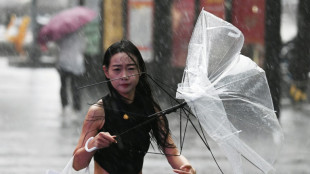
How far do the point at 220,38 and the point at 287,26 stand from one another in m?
28.3

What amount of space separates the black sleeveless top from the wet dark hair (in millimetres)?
46

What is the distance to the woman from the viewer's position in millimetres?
3432

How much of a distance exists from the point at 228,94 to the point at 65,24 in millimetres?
9671

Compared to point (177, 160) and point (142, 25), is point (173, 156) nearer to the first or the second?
point (177, 160)

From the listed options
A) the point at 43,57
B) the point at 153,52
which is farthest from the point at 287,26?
the point at 153,52

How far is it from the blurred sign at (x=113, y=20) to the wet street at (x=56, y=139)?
5.03 feet

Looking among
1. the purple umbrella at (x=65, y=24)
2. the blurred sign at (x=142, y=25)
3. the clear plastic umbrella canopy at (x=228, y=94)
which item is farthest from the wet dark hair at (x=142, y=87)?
the blurred sign at (x=142, y=25)

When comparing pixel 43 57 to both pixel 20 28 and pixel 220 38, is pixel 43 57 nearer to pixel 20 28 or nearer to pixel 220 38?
pixel 20 28

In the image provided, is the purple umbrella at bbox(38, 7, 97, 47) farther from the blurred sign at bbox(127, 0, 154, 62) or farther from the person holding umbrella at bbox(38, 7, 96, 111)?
the blurred sign at bbox(127, 0, 154, 62)

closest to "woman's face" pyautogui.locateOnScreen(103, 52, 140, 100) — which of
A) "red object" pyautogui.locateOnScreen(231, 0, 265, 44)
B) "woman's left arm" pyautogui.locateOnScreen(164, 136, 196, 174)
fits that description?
"woman's left arm" pyautogui.locateOnScreen(164, 136, 196, 174)

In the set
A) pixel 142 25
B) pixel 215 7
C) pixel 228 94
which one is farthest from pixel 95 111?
pixel 142 25

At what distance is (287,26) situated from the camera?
31.2 meters

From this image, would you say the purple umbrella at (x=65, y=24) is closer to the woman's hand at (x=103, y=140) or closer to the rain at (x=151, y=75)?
the rain at (x=151, y=75)

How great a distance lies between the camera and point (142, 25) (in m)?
17.2
